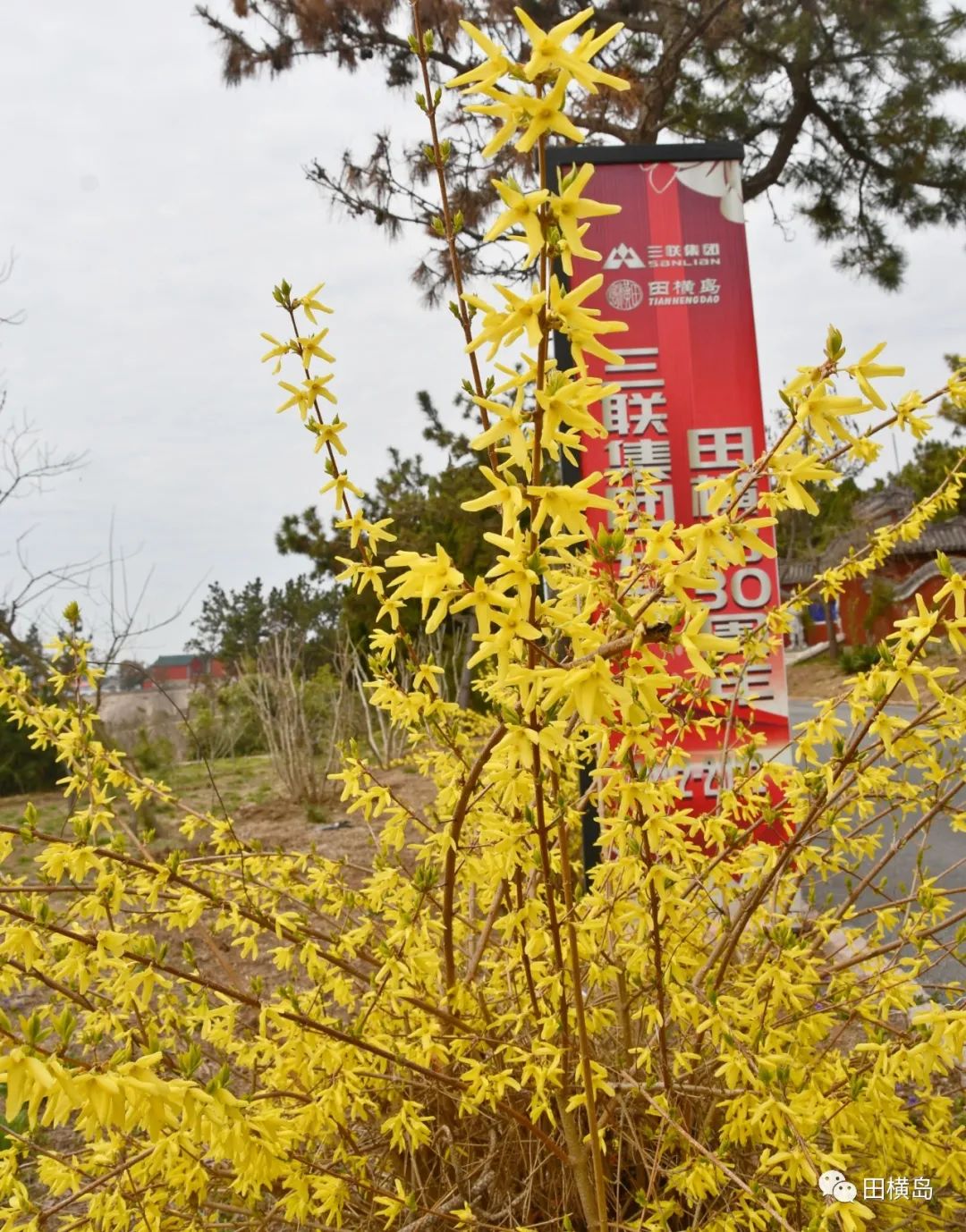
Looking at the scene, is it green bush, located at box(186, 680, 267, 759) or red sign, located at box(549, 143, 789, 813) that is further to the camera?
green bush, located at box(186, 680, 267, 759)

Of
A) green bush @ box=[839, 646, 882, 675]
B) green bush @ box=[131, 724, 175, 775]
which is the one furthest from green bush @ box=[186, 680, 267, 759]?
green bush @ box=[839, 646, 882, 675]

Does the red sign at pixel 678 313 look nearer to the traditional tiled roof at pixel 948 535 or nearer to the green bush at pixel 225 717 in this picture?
the green bush at pixel 225 717

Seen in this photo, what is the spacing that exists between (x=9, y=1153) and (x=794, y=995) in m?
1.45

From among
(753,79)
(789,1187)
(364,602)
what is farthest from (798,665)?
(789,1187)

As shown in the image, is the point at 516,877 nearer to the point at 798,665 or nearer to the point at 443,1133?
the point at 443,1133

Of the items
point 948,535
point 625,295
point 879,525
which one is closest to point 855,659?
point 879,525

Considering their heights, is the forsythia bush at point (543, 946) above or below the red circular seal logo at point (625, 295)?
below

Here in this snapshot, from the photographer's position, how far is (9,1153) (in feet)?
4.88

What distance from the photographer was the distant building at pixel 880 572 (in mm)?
20203

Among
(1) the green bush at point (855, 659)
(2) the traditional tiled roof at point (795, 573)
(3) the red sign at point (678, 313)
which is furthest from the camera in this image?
(2) the traditional tiled roof at point (795, 573)

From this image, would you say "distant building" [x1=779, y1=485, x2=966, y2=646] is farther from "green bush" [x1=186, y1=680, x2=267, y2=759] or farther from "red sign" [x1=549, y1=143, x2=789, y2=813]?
"red sign" [x1=549, y1=143, x2=789, y2=813]

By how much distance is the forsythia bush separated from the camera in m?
1.02

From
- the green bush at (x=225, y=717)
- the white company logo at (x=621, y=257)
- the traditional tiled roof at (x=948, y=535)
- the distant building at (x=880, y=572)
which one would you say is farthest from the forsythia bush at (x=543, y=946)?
the traditional tiled roof at (x=948, y=535)

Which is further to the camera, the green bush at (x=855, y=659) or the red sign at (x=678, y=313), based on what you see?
the green bush at (x=855, y=659)
